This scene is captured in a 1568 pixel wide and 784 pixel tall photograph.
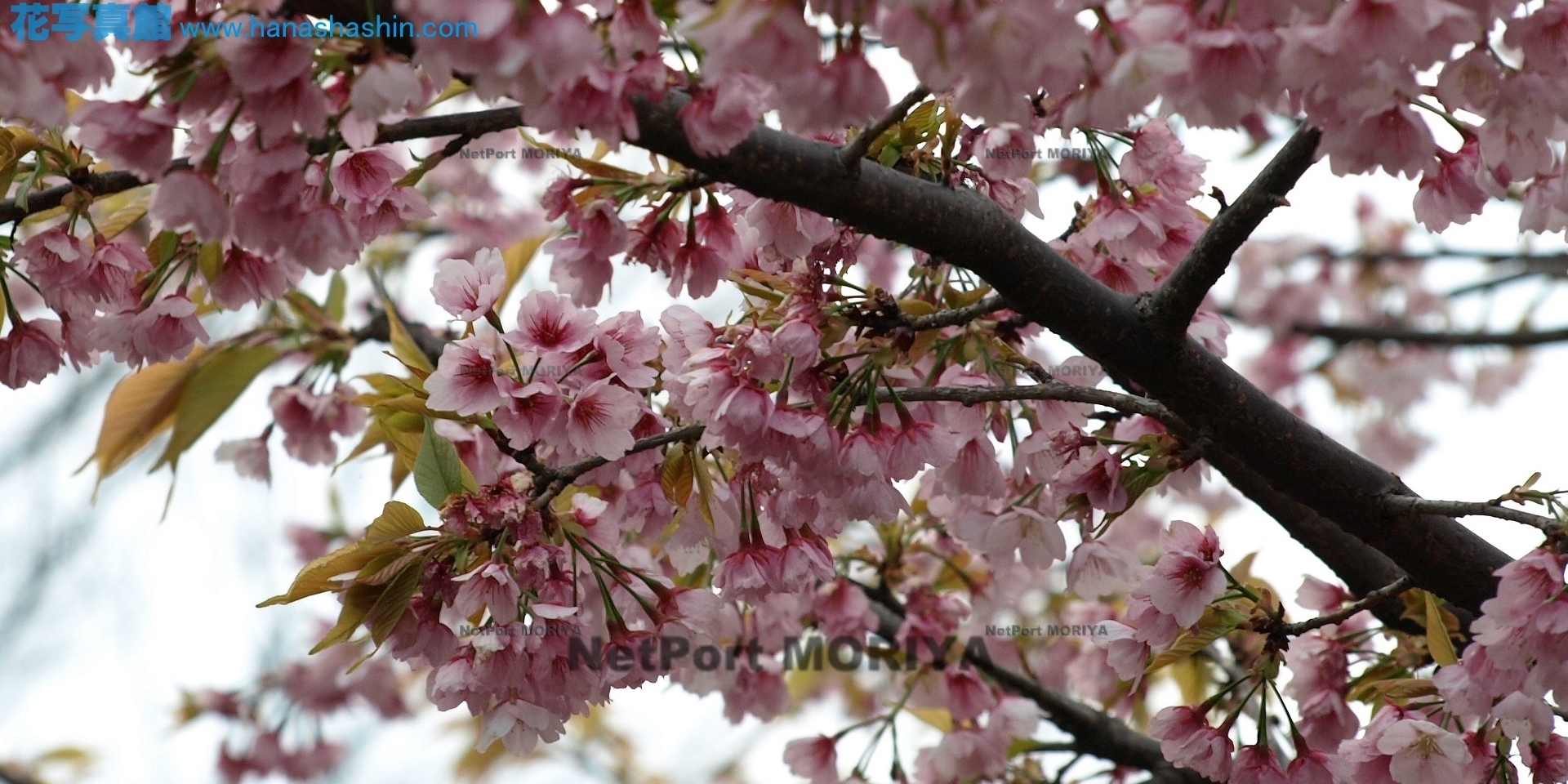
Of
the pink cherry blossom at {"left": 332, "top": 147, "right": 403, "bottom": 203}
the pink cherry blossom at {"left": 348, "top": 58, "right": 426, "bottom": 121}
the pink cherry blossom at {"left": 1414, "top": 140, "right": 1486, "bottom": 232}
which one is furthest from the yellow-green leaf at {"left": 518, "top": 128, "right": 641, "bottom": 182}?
the pink cherry blossom at {"left": 1414, "top": 140, "right": 1486, "bottom": 232}

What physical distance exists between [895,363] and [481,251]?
486mm

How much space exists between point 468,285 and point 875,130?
0.54m

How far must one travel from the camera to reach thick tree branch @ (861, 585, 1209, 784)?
81.2 inches

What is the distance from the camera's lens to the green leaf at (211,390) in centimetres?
206

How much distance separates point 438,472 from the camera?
4.58 feet

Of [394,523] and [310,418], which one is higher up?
[310,418]

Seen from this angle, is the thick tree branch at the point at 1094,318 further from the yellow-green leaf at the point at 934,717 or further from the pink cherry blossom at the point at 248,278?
the yellow-green leaf at the point at 934,717

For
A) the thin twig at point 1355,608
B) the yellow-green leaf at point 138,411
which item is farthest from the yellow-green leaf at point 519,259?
the thin twig at point 1355,608

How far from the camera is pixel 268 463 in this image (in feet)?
7.27

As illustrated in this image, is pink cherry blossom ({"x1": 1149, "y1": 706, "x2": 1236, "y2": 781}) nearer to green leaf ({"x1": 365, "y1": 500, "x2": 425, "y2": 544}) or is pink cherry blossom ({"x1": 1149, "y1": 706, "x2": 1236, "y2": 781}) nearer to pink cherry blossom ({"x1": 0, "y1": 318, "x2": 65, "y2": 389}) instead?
green leaf ({"x1": 365, "y1": 500, "x2": 425, "y2": 544})

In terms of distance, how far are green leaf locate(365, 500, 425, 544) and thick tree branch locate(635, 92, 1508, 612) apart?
459 millimetres

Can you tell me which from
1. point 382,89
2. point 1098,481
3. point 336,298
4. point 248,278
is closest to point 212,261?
point 248,278

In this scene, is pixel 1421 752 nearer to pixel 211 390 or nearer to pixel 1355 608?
pixel 1355 608

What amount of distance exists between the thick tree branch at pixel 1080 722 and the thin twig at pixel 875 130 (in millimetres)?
1077
